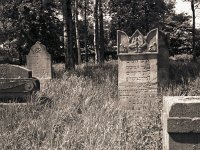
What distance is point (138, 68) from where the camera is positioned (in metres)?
9.80

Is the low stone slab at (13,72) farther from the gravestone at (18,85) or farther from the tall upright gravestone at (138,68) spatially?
the tall upright gravestone at (138,68)

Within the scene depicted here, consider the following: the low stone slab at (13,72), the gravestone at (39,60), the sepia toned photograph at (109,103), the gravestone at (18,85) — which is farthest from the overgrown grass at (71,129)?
the gravestone at (39,60)

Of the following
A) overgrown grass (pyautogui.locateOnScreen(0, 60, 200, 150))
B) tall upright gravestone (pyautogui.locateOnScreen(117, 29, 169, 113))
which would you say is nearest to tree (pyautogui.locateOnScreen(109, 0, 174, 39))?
tall upright gravestone (pyautogui.locateOnScreen(117, 29, 169, 113))

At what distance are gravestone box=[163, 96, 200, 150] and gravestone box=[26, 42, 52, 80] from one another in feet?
37.8

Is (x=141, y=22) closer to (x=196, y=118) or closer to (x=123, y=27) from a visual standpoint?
(x=123, y=27)

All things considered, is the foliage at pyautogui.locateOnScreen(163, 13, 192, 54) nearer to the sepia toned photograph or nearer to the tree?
the tree

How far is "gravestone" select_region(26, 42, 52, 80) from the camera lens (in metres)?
Result: 14.9

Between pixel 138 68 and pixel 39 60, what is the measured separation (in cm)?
622

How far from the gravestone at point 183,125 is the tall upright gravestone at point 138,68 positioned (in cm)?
592

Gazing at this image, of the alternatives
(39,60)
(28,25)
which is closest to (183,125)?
(39,60)

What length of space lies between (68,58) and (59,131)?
449 inches

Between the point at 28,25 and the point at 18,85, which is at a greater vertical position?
the point at 28,25

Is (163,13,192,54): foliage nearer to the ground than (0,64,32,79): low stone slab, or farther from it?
farther from it

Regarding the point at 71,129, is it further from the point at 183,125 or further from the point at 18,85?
the point at 18,85
